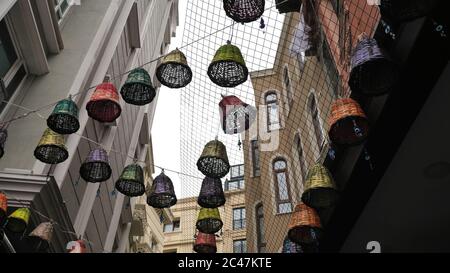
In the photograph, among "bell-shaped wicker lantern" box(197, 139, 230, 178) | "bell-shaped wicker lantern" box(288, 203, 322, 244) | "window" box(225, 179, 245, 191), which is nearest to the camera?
"bell-shaped wicker lantern" box(197, 139, 230, 178)

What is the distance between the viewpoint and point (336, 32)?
8195mm

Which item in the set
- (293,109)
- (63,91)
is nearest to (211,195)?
(63,91)

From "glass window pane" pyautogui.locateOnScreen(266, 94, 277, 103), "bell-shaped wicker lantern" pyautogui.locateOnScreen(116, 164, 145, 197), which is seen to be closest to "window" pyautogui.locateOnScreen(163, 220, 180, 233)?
"glass window pane" pyautogui.locateOnScreen(266, 94, 277, 103)

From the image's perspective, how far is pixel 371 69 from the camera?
162 inches

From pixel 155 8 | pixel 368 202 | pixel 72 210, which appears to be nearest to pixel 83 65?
pixel 72 210

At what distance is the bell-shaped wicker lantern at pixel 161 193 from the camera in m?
5.74

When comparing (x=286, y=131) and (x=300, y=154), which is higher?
(x=286, y=131)

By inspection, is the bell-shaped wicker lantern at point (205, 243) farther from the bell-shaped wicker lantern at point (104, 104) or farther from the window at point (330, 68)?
the window at point (330, 68)

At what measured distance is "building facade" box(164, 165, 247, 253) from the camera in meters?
25.1

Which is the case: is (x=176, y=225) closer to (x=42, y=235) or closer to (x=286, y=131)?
(x=286, y=131)

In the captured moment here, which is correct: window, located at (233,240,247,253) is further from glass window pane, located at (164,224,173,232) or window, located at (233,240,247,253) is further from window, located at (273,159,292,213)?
window, located at (273,159,292,213)

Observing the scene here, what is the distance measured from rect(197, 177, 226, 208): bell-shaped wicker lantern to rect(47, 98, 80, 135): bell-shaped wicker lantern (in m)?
1.85

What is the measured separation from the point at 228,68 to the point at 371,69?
165 cm
